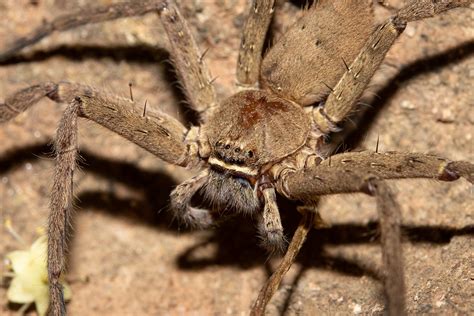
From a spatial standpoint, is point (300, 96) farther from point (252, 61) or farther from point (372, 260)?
point (372, 260)

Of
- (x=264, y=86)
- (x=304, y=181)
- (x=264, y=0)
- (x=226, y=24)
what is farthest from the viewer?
(x=226, y=24)

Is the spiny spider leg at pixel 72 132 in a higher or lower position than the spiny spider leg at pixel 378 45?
lower

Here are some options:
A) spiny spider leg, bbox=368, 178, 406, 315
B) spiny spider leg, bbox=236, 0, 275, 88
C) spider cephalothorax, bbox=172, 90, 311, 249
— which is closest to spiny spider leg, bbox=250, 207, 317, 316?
spider cephalothorax, bbox=172, 90, 311, 249

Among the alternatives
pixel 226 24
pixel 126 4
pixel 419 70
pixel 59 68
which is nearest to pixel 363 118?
pixel 419 70

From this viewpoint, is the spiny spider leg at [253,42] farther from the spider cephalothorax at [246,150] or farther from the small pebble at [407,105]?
the small pebble at [407,105]

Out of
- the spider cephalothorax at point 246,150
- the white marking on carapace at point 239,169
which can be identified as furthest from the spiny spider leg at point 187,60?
the white marking on carapace at point 239,169

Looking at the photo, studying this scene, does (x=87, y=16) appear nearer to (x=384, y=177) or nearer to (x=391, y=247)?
(x=384, y=177)
